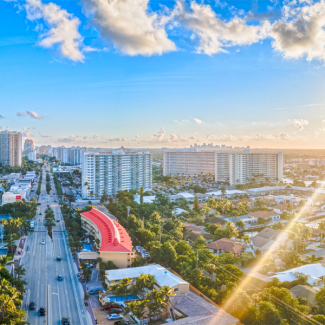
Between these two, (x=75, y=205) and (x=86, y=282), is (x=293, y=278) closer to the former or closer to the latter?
(x=86, y=282)

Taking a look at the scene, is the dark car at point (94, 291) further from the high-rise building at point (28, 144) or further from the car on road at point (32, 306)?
the high-rise building at point (28, 144)

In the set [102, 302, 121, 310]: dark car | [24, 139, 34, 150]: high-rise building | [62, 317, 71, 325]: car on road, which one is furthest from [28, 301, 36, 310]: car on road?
[24, 139, 34, 150]: high-rise building

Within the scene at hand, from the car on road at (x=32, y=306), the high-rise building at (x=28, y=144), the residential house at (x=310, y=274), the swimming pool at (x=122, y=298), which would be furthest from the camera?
the high-rise building at (x=28, y=144)

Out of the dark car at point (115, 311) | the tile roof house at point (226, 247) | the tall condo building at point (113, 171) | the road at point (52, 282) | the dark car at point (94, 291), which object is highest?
the tall condo building at point (113, 171)

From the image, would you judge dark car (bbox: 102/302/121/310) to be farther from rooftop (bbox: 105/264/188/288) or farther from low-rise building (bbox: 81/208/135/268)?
low-rise building (bbox: 81/208/135/268)

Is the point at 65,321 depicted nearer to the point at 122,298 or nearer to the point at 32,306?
the point at 32,306

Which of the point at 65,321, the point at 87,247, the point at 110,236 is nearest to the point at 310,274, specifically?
the point at 110,236

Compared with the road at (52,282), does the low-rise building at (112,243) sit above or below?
above

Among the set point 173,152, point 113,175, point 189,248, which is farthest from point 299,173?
point 189,248

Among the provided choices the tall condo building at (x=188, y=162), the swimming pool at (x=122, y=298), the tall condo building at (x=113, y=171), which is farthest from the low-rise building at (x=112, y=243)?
the tall condo building at (x=188, y=162)
